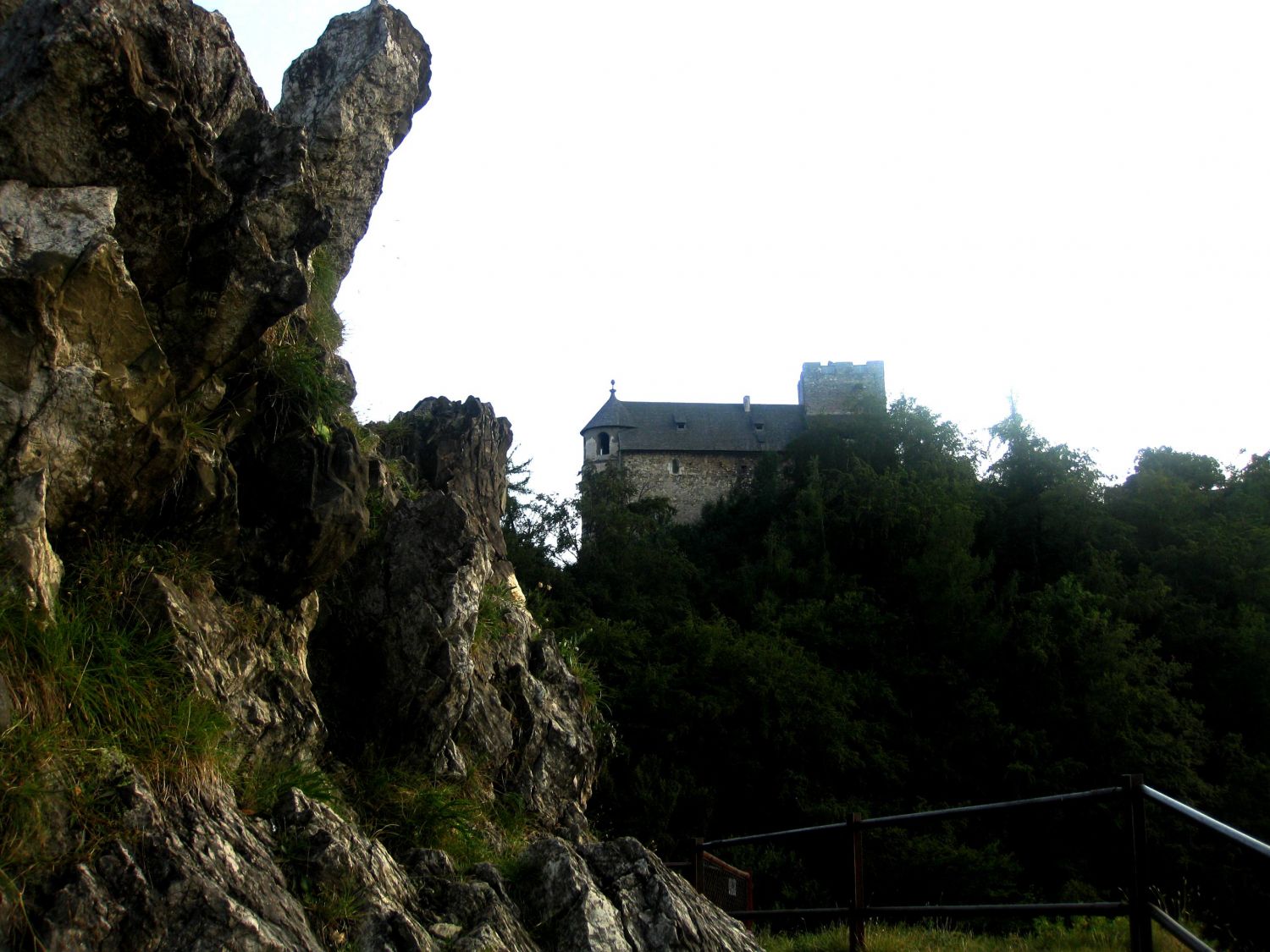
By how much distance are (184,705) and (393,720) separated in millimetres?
2556

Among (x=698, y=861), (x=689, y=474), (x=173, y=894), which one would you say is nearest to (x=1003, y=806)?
(x=173, y=894)

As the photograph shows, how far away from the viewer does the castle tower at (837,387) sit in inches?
2327

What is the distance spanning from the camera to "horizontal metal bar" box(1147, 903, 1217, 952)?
3.31 meters

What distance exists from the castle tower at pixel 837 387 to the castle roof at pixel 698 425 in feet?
3.96

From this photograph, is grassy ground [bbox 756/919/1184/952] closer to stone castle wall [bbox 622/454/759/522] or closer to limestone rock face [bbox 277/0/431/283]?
limestone rock face [bbox 277/0/431/283]

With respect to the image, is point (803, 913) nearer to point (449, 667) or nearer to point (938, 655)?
point (449, 667)

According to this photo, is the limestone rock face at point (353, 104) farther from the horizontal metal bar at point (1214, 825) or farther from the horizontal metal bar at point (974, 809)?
the horizontal metal bar at point (1214, 825)

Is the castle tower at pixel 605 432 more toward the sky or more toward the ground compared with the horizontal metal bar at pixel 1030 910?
more toward the sky

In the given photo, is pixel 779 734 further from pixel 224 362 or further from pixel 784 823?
pixel 224 362

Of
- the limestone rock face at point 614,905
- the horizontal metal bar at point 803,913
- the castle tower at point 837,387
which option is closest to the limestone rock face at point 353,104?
the limestone rock face at point 614,905

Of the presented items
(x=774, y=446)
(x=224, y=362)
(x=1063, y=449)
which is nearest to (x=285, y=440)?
(x=224, y=362)

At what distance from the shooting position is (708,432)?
59.5 m

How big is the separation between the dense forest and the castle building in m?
4.86

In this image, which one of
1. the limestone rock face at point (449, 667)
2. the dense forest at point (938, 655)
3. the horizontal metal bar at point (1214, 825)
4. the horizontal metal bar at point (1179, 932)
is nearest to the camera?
the horizontal metal bar at point (1214, 825)
